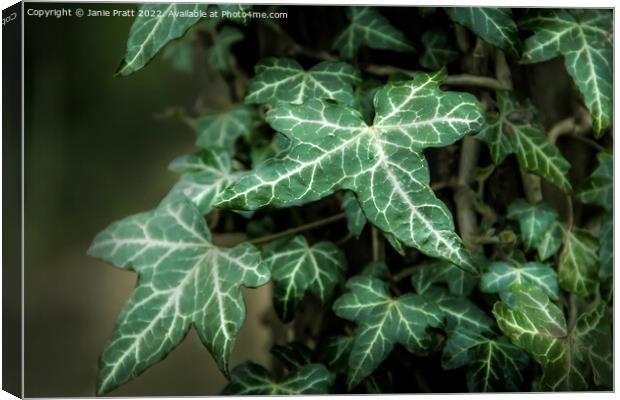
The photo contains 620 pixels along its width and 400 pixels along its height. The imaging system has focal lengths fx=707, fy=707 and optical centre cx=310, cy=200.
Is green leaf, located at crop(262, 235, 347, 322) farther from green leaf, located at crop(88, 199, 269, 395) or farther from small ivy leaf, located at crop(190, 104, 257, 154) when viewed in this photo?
small ivy leaf, located at crop(190, 104, 257, 154)

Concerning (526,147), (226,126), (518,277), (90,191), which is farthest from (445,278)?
(90,191)

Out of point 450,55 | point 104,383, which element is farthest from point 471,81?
point 104,383

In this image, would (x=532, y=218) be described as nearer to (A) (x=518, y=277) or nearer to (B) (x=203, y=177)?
(A) (x=518, y=277)

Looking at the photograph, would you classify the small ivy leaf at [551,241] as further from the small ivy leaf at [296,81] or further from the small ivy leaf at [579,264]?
the small ivy leaf at [296,81]

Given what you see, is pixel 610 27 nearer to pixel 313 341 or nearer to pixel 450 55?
pixel 450 55

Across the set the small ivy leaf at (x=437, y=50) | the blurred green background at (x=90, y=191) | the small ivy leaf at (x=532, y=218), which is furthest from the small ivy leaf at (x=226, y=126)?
the small ivy leaf at (x=532, y=218)

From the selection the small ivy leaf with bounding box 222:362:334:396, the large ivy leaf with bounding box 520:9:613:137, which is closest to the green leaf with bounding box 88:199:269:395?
the small ivy leaf with bounding box 222:362:334:396
